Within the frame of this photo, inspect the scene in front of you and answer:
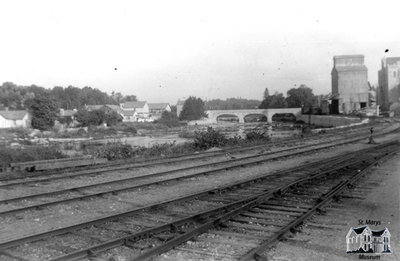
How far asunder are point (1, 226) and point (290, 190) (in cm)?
673

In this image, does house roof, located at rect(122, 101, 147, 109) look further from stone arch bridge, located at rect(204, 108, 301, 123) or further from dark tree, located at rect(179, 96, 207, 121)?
dark tree, located at rect(179, 96, 207, 121)

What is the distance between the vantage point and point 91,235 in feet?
22.0

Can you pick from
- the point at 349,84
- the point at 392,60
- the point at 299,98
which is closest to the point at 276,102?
the point at 299,98

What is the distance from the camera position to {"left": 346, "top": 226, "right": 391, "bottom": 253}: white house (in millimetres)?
5617

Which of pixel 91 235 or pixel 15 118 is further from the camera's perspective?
pixel 15 118

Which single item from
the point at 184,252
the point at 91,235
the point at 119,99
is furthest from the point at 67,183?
the point at 119,99

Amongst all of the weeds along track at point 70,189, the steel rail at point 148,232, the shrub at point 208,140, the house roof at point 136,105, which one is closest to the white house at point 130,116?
the house roof at point 136,105

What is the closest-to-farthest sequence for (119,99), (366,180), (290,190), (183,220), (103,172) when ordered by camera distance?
1. (183,220)
2. (290,190)
3. (366,180)
4. (103,172)
5. (119,99)

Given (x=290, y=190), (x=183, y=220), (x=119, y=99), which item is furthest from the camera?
(x=119, y=99)

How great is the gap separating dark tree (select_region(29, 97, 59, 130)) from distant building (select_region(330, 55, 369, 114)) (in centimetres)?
5985

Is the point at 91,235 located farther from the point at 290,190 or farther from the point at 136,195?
the point at 290,190

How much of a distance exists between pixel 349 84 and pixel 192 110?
4407 cm

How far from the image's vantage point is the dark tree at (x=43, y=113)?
7050 cm

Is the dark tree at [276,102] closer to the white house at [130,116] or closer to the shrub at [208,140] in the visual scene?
the white house at [130,116]
